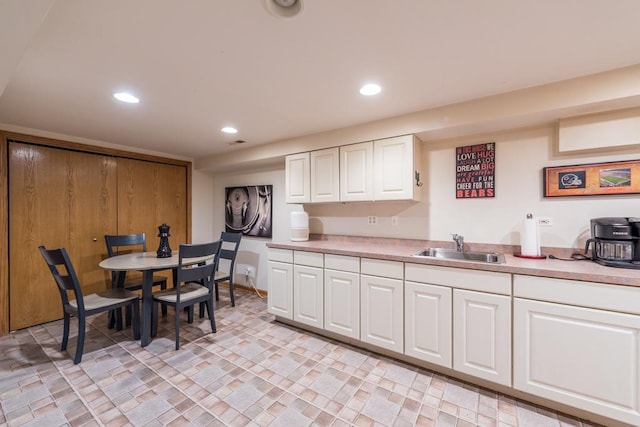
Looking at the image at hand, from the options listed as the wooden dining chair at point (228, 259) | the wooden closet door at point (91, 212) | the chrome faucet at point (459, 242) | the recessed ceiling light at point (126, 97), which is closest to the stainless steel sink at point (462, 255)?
the chrome faucet at point (459, 242)

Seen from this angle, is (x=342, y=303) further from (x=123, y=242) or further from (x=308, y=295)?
(x=123, y=242)

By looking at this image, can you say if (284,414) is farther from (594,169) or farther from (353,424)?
(594,169)

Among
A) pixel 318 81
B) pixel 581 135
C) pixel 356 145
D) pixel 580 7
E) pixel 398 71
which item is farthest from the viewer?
pixel 356 145

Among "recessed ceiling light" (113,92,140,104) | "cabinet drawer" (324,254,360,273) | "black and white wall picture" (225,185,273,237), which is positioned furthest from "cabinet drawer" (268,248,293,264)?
"recessed ceiling light" (113,92,140,104)

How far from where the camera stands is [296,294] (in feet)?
9.54

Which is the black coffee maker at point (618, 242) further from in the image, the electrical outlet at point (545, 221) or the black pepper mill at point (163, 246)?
the black pepper mill at point (163, 246)

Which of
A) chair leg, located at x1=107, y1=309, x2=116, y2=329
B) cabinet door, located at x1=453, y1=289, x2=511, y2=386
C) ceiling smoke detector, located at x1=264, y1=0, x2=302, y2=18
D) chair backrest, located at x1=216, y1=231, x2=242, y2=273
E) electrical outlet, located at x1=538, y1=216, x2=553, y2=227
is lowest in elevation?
chair leg, located at x1=107, y1=309, x2=116, y2=329

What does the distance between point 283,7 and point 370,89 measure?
3.17ft

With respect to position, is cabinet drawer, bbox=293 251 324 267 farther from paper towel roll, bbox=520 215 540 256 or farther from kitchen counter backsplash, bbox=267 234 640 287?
paper towel roll, bbox=520 215 540 256

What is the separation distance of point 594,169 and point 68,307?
4361 millimetres

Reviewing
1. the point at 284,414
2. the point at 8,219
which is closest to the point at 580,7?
the point at 284,414

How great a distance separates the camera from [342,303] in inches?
102

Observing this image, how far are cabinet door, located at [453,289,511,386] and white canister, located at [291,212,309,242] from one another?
1794 millimetres

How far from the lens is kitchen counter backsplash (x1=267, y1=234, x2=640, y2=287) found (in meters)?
1.58
